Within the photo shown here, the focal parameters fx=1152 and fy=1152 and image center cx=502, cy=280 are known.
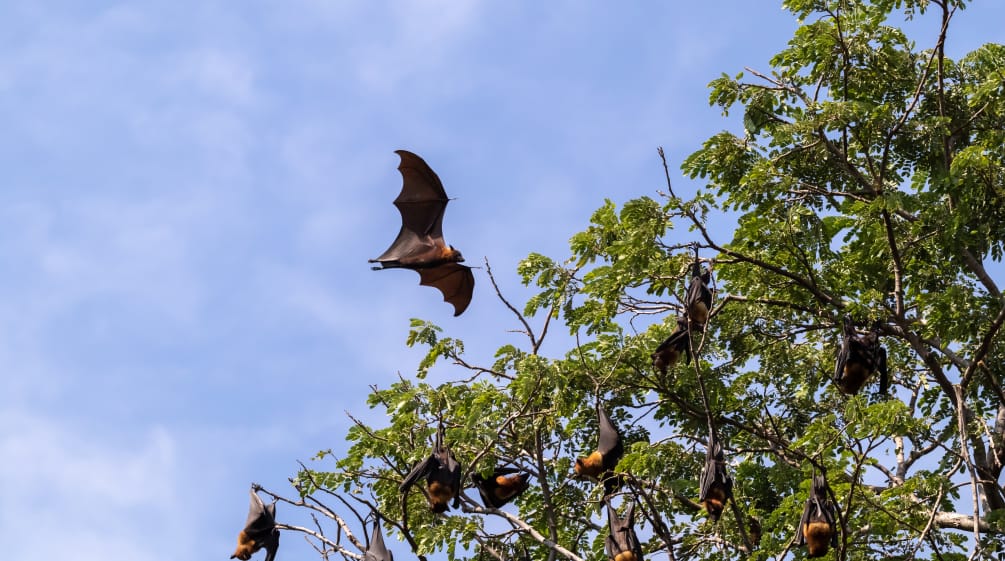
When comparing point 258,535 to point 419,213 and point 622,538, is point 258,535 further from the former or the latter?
point 419,213

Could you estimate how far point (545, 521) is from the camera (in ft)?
45.6

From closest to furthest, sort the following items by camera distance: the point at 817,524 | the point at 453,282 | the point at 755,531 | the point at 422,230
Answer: the point at 817,524 → the point at 755,531 → the point at 422,230 → the point at 453,282

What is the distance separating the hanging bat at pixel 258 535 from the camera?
1341 cm

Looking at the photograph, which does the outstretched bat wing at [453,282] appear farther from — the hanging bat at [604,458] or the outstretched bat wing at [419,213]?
the hanging bat at [604,458]

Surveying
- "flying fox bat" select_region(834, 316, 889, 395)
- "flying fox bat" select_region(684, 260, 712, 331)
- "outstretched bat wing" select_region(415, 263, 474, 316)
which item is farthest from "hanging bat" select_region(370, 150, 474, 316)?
"flying fox bat" select_region(834, 316, 889, 395)

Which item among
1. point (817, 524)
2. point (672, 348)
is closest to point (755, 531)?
point (817, 524)

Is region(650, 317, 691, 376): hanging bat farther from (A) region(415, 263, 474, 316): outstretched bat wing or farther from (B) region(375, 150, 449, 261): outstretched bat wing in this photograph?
(B) region(375, 150, 449, 261): outstretched bat wing

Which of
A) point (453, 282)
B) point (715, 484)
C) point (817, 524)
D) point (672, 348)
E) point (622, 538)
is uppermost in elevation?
point (453, 282)

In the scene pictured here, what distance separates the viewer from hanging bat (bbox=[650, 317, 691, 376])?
12.3 m

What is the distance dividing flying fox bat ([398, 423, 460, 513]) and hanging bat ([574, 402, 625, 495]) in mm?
1475

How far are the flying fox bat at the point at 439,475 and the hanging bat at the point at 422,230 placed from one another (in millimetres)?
4536

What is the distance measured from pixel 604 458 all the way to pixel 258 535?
4.22m

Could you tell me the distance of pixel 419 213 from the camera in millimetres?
16047

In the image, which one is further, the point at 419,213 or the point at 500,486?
the point at 419,213
